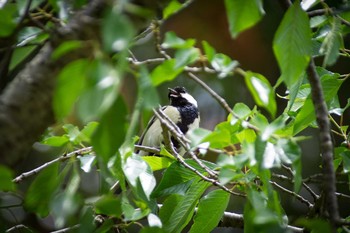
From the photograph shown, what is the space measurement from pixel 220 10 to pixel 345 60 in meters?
0.78

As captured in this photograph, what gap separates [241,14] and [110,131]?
0.31 meters

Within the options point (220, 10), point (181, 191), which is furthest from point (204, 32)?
point (181, 191)

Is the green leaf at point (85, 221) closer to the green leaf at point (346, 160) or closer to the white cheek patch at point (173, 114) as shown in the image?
the green leaf at point (346, 160)

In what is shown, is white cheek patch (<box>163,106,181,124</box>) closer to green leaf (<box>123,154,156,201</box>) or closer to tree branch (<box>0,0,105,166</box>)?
green leaf (<box>123,154,156,201</box>)

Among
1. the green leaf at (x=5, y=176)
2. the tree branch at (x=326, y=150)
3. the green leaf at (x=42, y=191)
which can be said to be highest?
the green leaf at (x=5, y=176)

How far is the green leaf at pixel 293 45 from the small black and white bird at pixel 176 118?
2.11 m

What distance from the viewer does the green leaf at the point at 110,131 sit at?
2.94 ft

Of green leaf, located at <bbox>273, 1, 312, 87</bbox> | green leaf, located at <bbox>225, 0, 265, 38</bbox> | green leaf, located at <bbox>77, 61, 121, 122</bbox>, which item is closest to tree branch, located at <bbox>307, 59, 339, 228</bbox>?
green leaf, located at <bbox>273, 1, 312, 87</bbox>

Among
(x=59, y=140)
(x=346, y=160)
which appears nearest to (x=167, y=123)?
(x=59, y=140)

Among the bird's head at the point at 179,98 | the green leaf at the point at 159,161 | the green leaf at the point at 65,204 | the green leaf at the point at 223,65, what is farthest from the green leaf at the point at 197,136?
the bird's head at the point at 179,98

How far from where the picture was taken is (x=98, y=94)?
0.83m

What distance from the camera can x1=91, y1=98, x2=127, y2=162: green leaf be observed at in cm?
90

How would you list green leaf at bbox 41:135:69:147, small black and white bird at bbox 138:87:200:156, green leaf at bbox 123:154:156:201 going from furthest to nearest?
small black and white bird at bbox 138:87:200:156
green leaf at bbox 41:135:69:147
green leaf at bbox 123:154:156:201

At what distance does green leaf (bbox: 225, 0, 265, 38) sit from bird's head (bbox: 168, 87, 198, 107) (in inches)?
94.4
